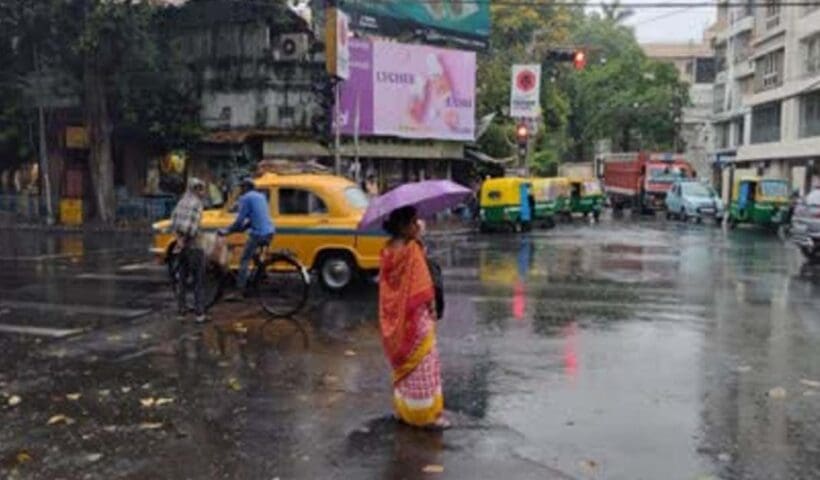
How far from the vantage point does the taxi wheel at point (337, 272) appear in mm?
14609

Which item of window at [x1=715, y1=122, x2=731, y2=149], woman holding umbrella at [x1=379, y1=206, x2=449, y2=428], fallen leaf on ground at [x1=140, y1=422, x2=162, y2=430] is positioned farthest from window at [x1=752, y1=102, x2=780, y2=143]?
fallen leaf on ground at [x1=140, y1=422, x2=162, y2=430]

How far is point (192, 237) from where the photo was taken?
39.4 ft

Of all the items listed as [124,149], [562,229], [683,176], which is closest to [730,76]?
[683,176]

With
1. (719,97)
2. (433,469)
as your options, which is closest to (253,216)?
(433,469)

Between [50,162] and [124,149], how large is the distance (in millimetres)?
2510

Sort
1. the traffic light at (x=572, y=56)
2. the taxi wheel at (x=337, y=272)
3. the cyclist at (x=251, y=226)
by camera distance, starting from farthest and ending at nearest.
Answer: the traffic light at (x=572, y=56), the taxi wheel at (x=337, y=272), the cyclist at (x=251, y=226)

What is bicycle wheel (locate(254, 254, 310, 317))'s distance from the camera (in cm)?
1234

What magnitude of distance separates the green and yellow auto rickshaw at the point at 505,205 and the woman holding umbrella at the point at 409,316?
82.6ft

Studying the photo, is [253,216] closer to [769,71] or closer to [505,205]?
[505,205]

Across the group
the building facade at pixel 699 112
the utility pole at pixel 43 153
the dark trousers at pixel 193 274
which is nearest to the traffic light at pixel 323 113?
the utility pole at pixel 43 153

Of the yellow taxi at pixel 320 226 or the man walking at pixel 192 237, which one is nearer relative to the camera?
the man walking at pixel 192 237

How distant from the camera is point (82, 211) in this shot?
107 feet

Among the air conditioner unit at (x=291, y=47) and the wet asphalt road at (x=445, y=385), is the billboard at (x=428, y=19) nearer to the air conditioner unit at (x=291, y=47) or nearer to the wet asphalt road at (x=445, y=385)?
the air conditioner unit at (x=291, y=47)

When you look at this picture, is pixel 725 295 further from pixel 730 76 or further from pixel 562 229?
pixel 730 76
